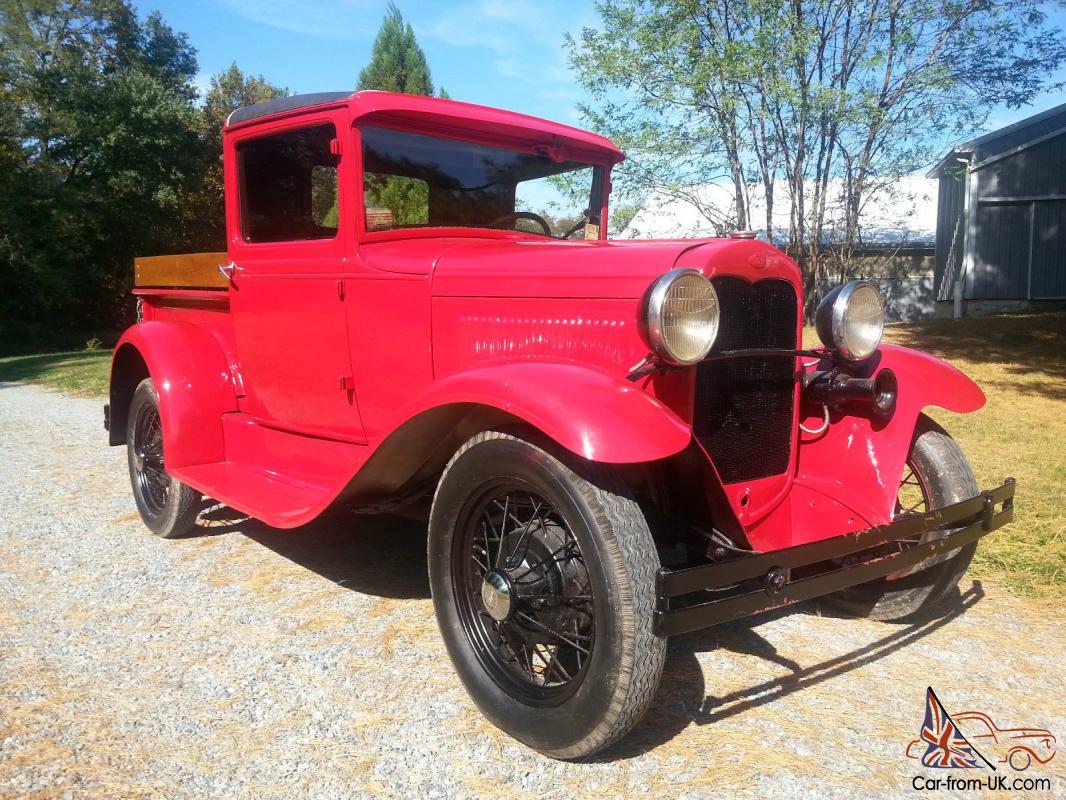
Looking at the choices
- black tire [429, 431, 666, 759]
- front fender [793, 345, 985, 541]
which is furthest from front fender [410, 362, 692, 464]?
front fender [793, 345, 985, 541]

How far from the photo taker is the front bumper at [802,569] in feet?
6.44

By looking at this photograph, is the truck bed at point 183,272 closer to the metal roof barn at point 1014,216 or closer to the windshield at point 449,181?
the windshield at point 449,181

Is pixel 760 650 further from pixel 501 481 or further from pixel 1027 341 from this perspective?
pixel 1027 341

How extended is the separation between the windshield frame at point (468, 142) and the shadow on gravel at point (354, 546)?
1274mm

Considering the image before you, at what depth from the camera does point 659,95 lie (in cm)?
1338

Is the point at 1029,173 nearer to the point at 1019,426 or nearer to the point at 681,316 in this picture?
the point at 1019,426

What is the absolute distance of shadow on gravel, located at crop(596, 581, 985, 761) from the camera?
2387 millimetres

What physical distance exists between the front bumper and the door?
1707mm

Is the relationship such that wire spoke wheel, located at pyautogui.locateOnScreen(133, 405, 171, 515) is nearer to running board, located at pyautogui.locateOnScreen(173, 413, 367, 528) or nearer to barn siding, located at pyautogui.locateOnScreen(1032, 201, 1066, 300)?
running board, located at pyautogui.locateOnScreen(173, 413, 367, 528)

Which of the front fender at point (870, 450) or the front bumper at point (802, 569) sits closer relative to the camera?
the front bumper at point (802, 569)

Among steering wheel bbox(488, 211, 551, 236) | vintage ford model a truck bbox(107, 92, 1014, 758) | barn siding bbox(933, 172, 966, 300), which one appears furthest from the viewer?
barn siding bbox(933, 172, 966, 300)

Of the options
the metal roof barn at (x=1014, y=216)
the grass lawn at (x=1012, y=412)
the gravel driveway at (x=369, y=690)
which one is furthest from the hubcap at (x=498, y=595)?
the metal roof barn at (x=1014, y=216)

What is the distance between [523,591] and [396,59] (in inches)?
919

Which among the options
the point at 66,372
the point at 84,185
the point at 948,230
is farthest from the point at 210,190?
the point at 948,230
